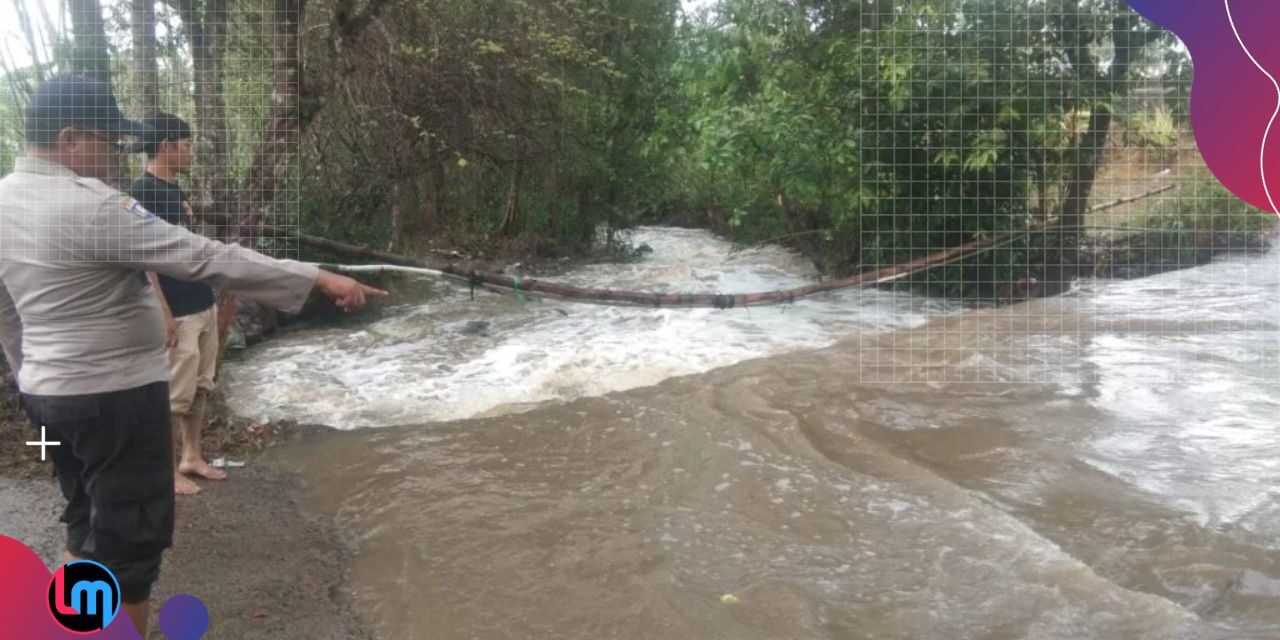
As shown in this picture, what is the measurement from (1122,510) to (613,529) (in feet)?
7.65

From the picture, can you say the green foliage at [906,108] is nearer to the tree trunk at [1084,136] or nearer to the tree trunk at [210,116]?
the tree trunk at [1084,136]

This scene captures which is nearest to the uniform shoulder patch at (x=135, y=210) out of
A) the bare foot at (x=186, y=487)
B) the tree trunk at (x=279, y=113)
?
the bare foot at (x=186, y=487)

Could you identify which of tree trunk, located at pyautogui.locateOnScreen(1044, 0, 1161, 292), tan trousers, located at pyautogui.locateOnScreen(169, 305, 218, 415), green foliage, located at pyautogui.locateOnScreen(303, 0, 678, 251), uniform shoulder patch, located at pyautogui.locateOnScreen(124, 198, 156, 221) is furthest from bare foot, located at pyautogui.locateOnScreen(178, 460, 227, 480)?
tree trunk, located at pyautogui.locateOnScreen(1044, 0, 1161, 292)

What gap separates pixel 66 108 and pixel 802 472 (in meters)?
3.70

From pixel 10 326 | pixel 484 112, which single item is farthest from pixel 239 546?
pixel 484 112

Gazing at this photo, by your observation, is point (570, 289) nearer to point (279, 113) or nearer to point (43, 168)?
point (43, 168)

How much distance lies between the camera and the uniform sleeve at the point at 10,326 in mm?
2908

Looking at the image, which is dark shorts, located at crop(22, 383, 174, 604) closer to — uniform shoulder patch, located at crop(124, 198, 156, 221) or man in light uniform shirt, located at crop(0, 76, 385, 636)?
man in light uniform shirt, located at crop(0, 76, 385, 636)

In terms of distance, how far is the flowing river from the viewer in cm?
364

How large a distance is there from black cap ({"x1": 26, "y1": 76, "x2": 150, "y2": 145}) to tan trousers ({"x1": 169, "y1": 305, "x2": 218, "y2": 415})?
2.11 meters

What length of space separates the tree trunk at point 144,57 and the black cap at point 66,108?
376 cm

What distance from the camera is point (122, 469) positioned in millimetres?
2680

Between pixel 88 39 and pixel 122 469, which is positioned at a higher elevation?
pixel 88 39
